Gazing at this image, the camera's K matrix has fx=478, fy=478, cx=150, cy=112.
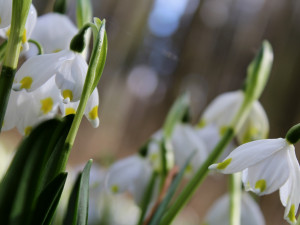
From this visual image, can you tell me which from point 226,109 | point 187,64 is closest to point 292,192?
point 226,109

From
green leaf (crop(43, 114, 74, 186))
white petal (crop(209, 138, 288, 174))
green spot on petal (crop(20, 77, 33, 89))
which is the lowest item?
green leaf (crop(43, 114, 74, 186))

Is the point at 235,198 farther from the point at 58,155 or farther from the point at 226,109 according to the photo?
the point at 58,155

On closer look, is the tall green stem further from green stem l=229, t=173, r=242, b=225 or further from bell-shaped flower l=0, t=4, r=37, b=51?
green stem l=229, t=173, r=242, b=225

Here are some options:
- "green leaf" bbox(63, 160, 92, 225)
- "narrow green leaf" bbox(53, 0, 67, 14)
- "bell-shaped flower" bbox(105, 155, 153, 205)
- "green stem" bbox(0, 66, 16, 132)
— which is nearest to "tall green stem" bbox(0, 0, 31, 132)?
"green stem" bbox(0, 66, 16, 132)

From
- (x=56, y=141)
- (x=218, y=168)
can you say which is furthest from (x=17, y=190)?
(x=218, y=168)

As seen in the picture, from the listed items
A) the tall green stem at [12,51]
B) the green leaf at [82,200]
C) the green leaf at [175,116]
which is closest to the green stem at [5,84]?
the tall green stem at [12,51]

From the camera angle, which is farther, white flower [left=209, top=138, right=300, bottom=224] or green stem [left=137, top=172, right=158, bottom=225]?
green stem [left=137, top=172, right=158, bottom=225]

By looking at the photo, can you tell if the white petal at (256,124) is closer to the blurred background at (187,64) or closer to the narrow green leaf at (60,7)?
the narrow green leaf at (60,7)
